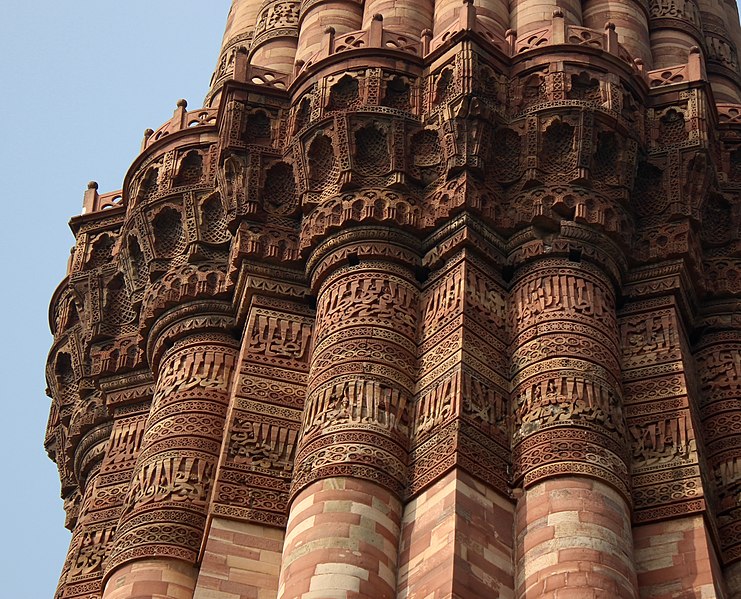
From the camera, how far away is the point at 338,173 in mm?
14727

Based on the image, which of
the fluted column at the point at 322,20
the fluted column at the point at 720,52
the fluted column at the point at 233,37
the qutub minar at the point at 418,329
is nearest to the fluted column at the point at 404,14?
the qutub minar at the point at 418,329

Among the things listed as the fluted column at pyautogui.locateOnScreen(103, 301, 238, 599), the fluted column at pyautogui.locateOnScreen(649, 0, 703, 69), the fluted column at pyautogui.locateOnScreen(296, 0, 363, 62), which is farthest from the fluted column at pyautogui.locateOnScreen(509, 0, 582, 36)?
the fluted column at pyautogui.locateOnScreen(103, 301, 238, 599)

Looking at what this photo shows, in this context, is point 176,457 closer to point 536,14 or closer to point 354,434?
point 354,434

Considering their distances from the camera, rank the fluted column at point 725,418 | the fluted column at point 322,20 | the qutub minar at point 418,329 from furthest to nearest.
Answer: the fluted column at point 322,20, the fluted column at point 725,418, the qutub minar at point 418,329

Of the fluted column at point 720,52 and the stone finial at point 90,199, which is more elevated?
the fluted column at point 720,52

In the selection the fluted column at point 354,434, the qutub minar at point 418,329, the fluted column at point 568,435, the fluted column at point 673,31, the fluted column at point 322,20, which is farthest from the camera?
the fluted column at point 673,31

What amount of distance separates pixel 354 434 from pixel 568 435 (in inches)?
55.7

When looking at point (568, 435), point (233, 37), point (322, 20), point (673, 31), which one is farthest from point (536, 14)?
point (568, 435)

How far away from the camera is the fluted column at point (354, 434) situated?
472 inches

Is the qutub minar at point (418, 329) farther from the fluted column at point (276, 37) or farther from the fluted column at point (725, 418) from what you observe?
the fluted column at point (276, 37)

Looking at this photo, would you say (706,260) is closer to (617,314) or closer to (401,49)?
(617,314)

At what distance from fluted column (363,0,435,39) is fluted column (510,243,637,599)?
3.25m

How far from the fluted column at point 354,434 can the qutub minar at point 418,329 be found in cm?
2

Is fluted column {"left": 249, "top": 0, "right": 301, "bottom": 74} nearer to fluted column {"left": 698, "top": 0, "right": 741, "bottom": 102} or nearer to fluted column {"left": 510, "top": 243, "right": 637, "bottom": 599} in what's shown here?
fluted column {"left": 698, "top": 0, "right": 741, "bottom": 102}
